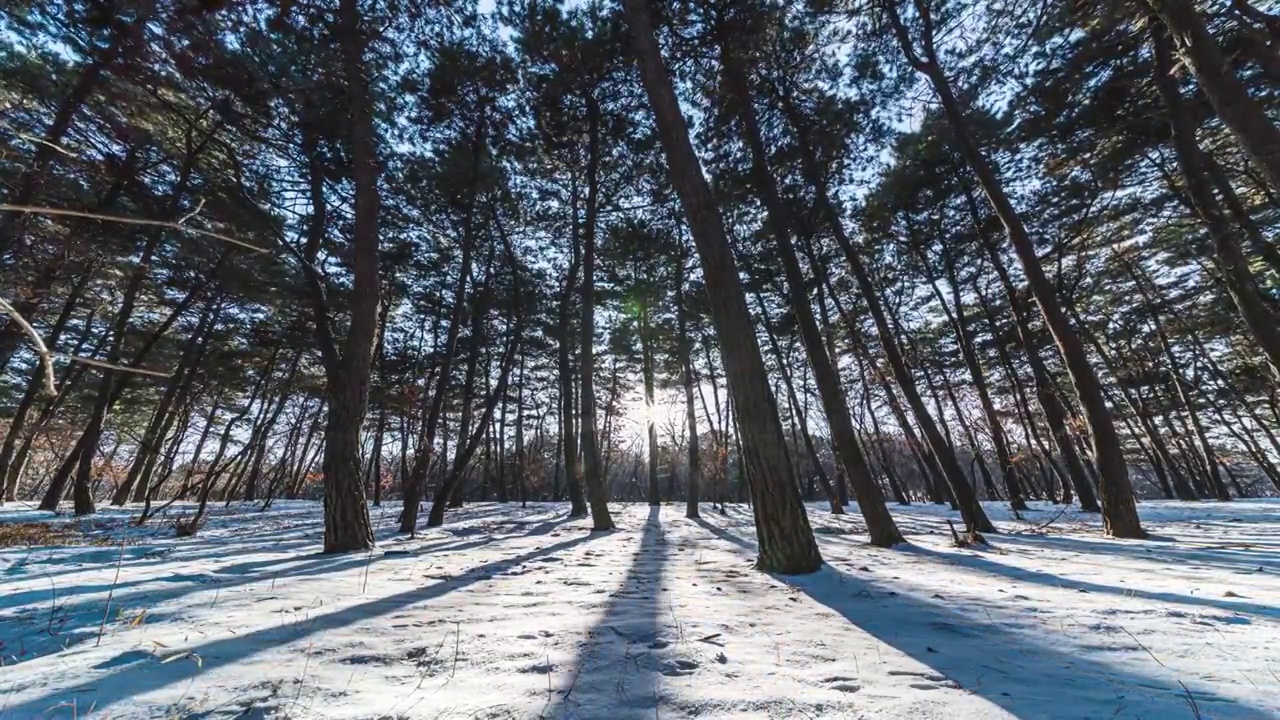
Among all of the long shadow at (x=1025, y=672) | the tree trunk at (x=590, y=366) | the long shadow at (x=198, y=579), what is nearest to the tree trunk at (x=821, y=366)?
the tree trunk at (x=590, y=366)

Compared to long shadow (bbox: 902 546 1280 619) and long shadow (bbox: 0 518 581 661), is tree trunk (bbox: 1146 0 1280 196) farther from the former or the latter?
long shadow (bbox: 0 518 581 661)

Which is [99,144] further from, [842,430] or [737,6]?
[842,430]

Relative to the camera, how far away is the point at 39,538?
5.70 meters

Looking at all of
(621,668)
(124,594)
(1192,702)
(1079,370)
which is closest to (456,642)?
(621,668)

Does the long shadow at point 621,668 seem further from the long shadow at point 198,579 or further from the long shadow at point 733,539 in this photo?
the long shadow at point 733,539

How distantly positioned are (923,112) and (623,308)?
931 centimetres

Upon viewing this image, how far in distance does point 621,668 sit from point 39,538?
7.93 meters

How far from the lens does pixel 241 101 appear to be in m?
5.74

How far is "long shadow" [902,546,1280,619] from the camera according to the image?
2512 mm

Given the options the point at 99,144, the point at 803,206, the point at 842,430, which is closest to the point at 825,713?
the point at 842,430

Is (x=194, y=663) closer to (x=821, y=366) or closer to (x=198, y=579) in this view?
(x=198, y=579)

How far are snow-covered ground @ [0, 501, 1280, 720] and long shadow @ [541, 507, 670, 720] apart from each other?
0.4 inches

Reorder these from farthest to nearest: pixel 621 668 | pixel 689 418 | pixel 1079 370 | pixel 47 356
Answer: pixel 689 418
pixel 1079 370
pixel 621 668
pixel 47 356

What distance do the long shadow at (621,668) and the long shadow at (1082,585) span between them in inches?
108
